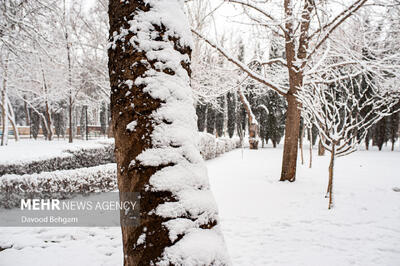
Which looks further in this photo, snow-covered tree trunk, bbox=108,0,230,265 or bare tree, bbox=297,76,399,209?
bare tree, bbox=297,76,399,209

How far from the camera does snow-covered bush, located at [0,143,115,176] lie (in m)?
5.13

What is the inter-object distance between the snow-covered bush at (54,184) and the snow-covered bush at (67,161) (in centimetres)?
77

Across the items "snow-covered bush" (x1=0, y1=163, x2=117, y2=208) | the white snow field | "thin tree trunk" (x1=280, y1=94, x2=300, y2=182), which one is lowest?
the white snow field

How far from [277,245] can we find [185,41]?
116 inches

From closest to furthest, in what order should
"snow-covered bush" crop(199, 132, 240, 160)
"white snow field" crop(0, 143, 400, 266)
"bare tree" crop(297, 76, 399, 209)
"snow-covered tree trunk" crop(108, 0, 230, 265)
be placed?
"snow-covered tree trunk" crop(108, 0, 230, 265)
"white snow field" crop(0, 143, 400, 266)
"bare tree" crop(297, 76, 399, 209)
"snow-covered bush" crop(199, 132, 240, 160)

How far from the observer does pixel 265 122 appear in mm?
22172

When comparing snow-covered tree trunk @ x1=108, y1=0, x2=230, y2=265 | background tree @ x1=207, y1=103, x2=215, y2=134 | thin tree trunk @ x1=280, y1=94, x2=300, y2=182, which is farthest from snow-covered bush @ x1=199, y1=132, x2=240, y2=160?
background tree @ x1=207, y1=103, x2=215, y2=134

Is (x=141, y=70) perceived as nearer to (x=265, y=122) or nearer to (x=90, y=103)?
(x=265, y=122)

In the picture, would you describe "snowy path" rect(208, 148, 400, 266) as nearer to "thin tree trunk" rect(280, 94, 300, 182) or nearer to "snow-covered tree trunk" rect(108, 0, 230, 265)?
"thin tree trunk" rect(280, 94, 300, 182)

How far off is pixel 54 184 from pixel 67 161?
193 centimetres

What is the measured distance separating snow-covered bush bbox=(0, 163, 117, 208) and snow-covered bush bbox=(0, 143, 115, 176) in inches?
30.3

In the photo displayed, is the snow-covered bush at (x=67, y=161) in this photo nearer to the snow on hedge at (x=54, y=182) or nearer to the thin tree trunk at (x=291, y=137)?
the snow on hedge at (x=54, y=182)

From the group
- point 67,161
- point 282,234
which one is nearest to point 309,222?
point 282,234

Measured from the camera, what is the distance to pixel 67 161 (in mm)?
6516
